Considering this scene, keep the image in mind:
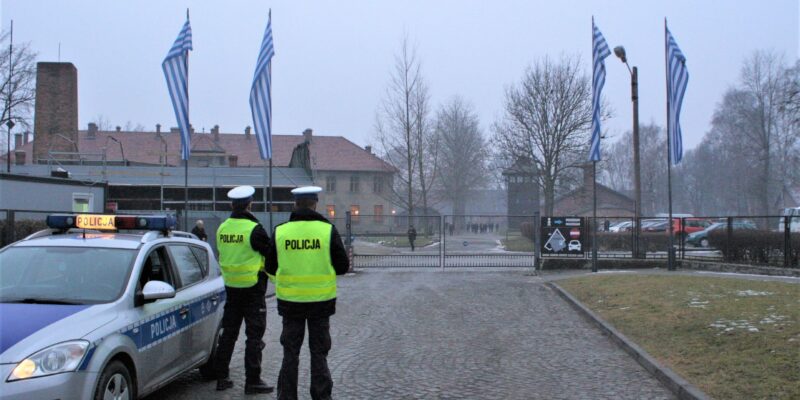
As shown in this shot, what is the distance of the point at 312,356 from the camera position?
17.7 ft

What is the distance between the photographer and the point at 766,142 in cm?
6097

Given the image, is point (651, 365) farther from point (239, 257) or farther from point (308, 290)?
point (239, 257)

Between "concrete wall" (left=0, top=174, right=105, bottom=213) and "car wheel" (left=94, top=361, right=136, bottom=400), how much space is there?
1356cm

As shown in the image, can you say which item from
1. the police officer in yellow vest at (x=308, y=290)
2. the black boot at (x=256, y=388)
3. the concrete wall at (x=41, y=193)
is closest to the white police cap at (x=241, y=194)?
the police officer in yellow vest at (x=308, y=290)

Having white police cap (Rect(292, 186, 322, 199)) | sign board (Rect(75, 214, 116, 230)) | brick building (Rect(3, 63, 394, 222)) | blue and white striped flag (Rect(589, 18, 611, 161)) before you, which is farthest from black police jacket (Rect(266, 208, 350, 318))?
brick building (Rect(3, 63, 394, 222))

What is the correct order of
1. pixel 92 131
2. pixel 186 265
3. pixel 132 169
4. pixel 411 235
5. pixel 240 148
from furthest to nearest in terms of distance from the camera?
pixel 240 148
pixel 92 131
pixel 132 169
pixel 411 235
pixel 186 265

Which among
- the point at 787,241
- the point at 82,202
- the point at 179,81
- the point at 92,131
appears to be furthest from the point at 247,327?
the point at 92,131

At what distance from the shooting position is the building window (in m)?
19.3

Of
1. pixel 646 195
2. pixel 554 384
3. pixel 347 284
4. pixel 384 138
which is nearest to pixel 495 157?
pixel 384 138

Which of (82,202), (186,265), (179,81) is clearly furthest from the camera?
(82,202)

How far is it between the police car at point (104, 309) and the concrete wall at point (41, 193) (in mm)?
11761

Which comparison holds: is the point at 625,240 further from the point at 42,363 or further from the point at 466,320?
the point at 42,363

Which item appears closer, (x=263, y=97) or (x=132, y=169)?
(x=263, y=97)

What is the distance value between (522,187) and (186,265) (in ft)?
139
